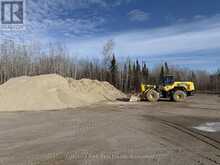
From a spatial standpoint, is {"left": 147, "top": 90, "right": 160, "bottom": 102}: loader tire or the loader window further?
the loader window

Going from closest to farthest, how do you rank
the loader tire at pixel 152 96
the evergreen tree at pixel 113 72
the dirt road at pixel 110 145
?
the dirt road at pixel 110 145 → the loader tire at pixel 152 96 → the evergreen tree at pixel 113 72

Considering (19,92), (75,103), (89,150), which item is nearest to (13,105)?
(19,92)

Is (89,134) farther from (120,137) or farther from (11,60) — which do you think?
(11,60)

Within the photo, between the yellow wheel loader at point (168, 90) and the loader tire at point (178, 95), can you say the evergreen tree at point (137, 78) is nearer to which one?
the yellow wheel loader at point (168, 90)

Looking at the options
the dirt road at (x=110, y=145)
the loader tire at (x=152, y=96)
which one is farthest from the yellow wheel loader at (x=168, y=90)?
the dirt road at (x=110, y=145)

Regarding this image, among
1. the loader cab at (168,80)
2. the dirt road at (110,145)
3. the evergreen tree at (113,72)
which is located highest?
the evergreen tree at (113,72)

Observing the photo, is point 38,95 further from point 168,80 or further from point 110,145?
point 110,145

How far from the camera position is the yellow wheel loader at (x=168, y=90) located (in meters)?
22.1

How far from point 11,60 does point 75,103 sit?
32304mm

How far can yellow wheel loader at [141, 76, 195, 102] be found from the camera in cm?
2211

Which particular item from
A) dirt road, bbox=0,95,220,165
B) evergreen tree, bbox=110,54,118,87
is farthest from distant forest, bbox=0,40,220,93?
dirt road, bbox=0,95,220,165

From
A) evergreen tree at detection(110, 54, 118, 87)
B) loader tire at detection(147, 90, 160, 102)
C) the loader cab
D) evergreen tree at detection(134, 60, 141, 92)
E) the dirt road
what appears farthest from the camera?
evergreen tree at detection(134, 60, 141, 92)

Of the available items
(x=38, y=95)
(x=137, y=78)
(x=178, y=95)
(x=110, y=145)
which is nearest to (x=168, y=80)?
(x=178, y=95)

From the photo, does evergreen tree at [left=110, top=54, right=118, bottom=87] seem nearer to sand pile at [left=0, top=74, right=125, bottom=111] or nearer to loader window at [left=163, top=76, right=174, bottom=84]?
sand pile at [left=0, top=74, right=125, bottom=111]
